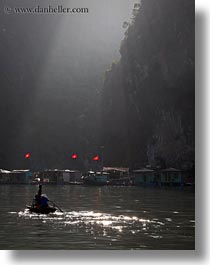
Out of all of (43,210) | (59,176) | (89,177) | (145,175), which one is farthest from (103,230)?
(59,176)

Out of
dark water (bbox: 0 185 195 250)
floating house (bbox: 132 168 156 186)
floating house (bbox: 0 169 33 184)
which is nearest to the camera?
dark water (bbox: 0 185 195 250)

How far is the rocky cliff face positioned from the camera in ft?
49.4

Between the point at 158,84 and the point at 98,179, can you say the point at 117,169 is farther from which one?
the point at 158,84

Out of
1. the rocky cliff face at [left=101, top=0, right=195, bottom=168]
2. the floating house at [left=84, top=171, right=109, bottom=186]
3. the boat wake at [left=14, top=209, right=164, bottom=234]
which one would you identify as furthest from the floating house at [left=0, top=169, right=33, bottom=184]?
the boat wake at [left=14, top=209, right=164, bottom=234]

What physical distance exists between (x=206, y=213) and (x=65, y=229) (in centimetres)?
448

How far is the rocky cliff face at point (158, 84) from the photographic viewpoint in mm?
15055

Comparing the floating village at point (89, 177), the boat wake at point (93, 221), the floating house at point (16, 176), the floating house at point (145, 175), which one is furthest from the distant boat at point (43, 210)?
the floating house at point (16, 176)

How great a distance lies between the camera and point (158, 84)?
80.0ft

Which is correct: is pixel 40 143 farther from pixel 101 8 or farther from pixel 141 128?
pixel 101 8

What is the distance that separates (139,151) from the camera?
1254 inches

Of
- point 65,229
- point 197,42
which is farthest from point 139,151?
point 197,42

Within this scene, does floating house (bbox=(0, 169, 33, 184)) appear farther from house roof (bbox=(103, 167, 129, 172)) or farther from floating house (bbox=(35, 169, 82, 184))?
house roof (bbox=(103, 167, 129, 172))

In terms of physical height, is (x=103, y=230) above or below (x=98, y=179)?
below

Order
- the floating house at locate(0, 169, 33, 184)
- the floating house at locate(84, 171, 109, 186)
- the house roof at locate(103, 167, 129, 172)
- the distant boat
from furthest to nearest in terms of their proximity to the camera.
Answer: the floating house at locate(0, 169, 33, 184) → the floating house at locate(84, 171, 109, 186) → the house roof at locate(103, 167, 129, 172) → the distant boat
